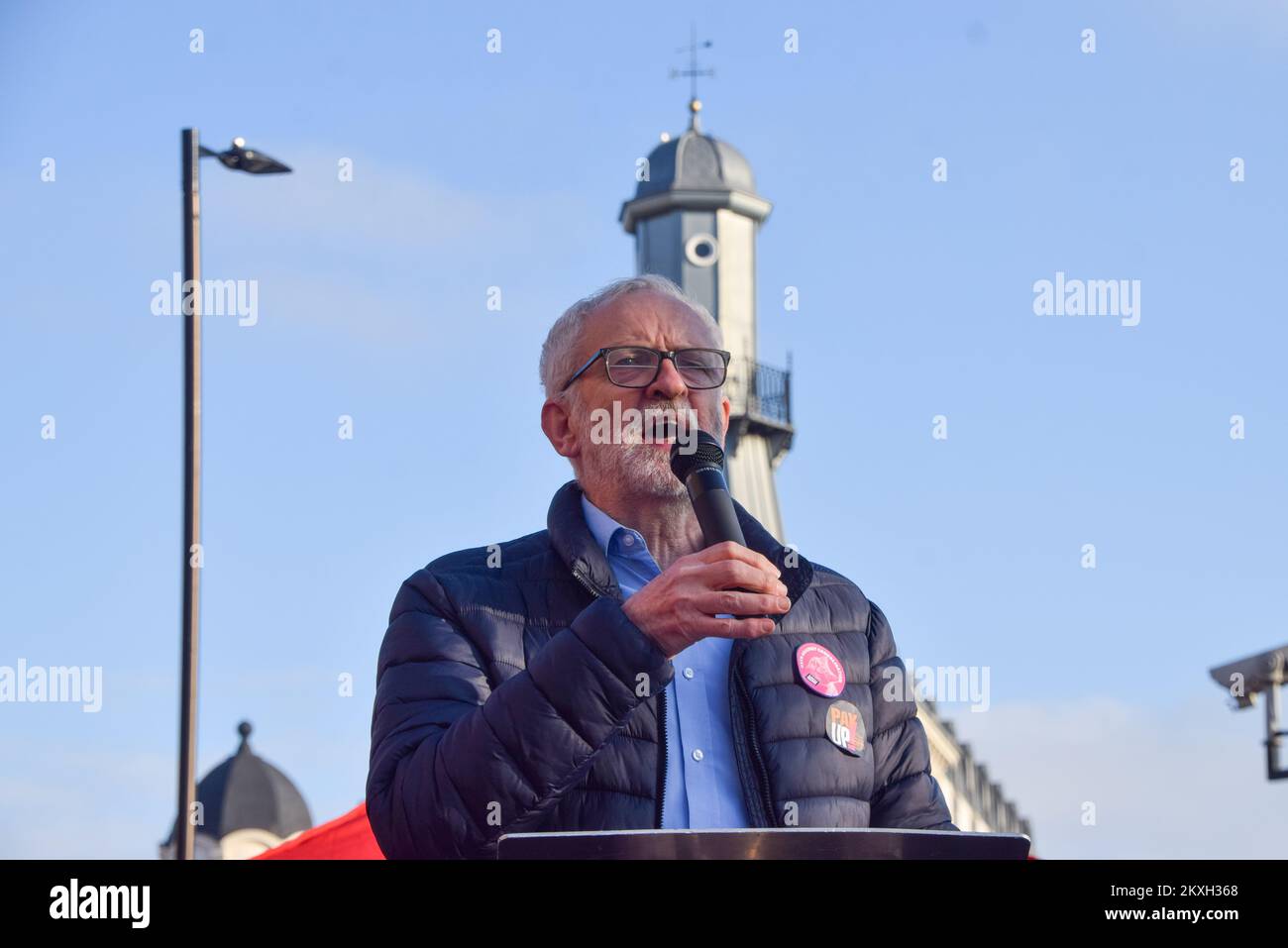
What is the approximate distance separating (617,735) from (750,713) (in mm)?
309

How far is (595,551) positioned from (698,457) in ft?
1.72

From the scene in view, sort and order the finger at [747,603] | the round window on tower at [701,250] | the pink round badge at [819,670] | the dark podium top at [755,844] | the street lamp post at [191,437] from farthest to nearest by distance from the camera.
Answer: the round window on tower at [701,250]
the street lamp post at [191,437]
the pink round badge at [819,670]
the finger at [747,603]
the dark podium top at [755,844]

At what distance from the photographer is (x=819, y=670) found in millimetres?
4949

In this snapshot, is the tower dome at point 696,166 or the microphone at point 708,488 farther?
the tower dome at point 696,166

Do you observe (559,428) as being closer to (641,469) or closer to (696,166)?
(641,469)

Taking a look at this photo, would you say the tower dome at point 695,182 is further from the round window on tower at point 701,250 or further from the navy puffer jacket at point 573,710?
the navy puffer jacket at point 573,710

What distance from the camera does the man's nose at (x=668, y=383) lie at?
499 centimetres

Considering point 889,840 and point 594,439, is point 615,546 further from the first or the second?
point 889,840

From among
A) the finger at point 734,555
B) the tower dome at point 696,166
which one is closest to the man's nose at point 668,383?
the finger at point 734,555

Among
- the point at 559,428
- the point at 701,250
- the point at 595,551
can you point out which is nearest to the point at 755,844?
the point at 595,551

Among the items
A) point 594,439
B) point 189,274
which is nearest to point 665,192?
point 189,274

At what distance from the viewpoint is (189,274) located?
50.0ft

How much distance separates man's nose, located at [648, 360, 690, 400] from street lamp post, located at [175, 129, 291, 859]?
28.5 ft

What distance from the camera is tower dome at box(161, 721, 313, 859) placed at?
159ft
